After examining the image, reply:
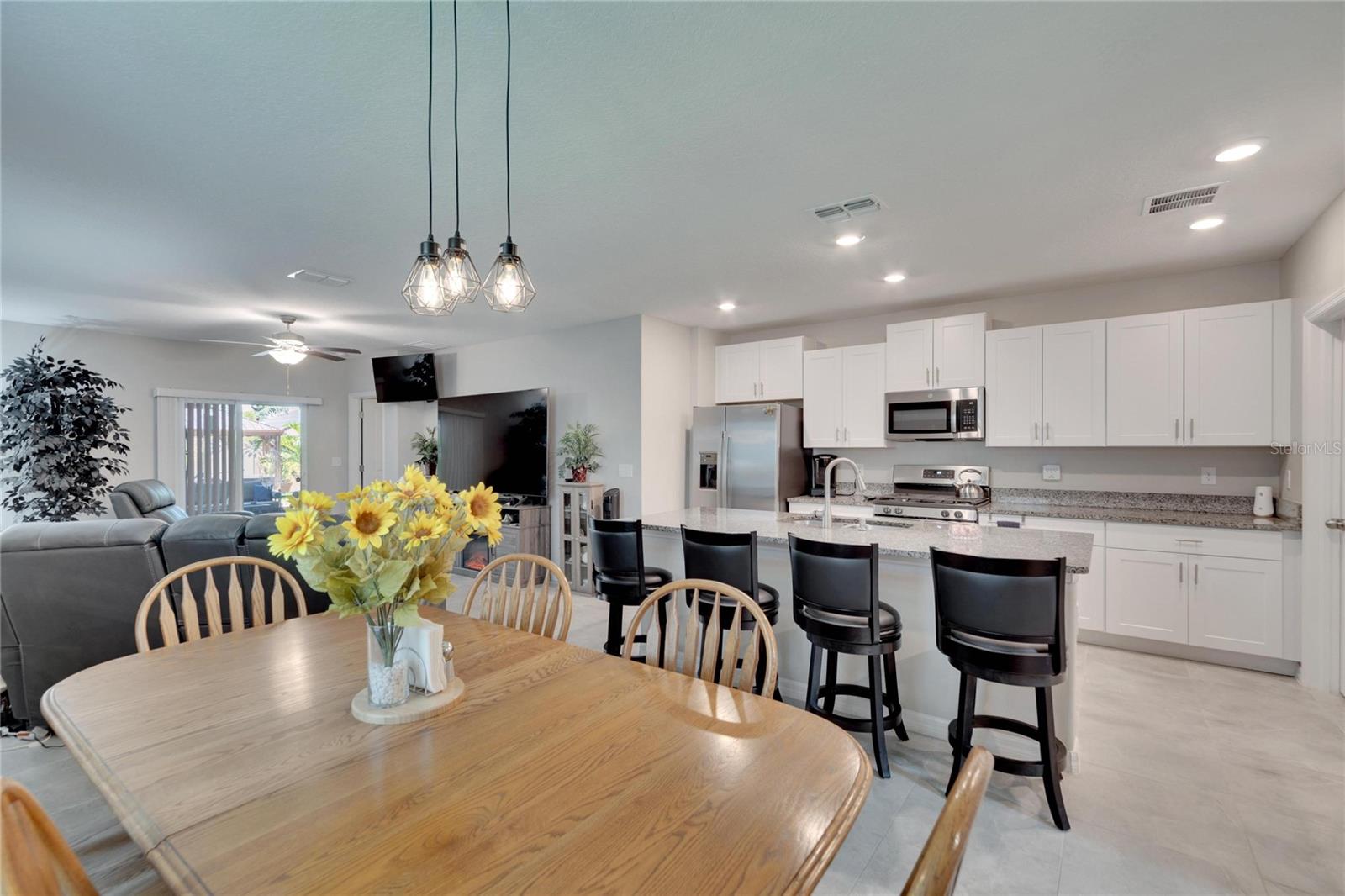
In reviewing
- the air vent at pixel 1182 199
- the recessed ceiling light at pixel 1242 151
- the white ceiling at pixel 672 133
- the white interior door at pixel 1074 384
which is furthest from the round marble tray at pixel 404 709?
the white interior door at pixel 1074 384

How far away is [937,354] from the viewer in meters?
4.68

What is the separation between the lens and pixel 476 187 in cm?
269

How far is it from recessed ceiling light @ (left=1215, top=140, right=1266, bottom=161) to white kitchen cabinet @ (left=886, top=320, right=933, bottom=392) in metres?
2.30

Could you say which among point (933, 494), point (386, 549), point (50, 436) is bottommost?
point (933, 494)

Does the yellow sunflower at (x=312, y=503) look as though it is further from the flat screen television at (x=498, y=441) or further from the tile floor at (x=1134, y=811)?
the flat screen television at (x=498, y=441)

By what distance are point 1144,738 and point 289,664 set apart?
136 inches

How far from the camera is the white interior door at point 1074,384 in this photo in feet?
13.4

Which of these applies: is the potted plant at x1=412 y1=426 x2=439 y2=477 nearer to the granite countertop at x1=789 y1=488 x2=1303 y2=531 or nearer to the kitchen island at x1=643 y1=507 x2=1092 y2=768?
the kitchen island at x1=643 y1=507 x2=1092 y2=768

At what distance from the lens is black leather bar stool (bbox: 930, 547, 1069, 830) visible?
6.59 feet

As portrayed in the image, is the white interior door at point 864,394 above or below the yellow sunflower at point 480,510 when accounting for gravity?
above

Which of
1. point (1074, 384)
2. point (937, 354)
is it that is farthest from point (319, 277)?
point (1074, 384)

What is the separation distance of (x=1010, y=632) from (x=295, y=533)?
2197 mm

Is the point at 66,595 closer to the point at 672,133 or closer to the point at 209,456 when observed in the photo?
the point at 672,133

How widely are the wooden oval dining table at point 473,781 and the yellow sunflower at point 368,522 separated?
416 millimetres
